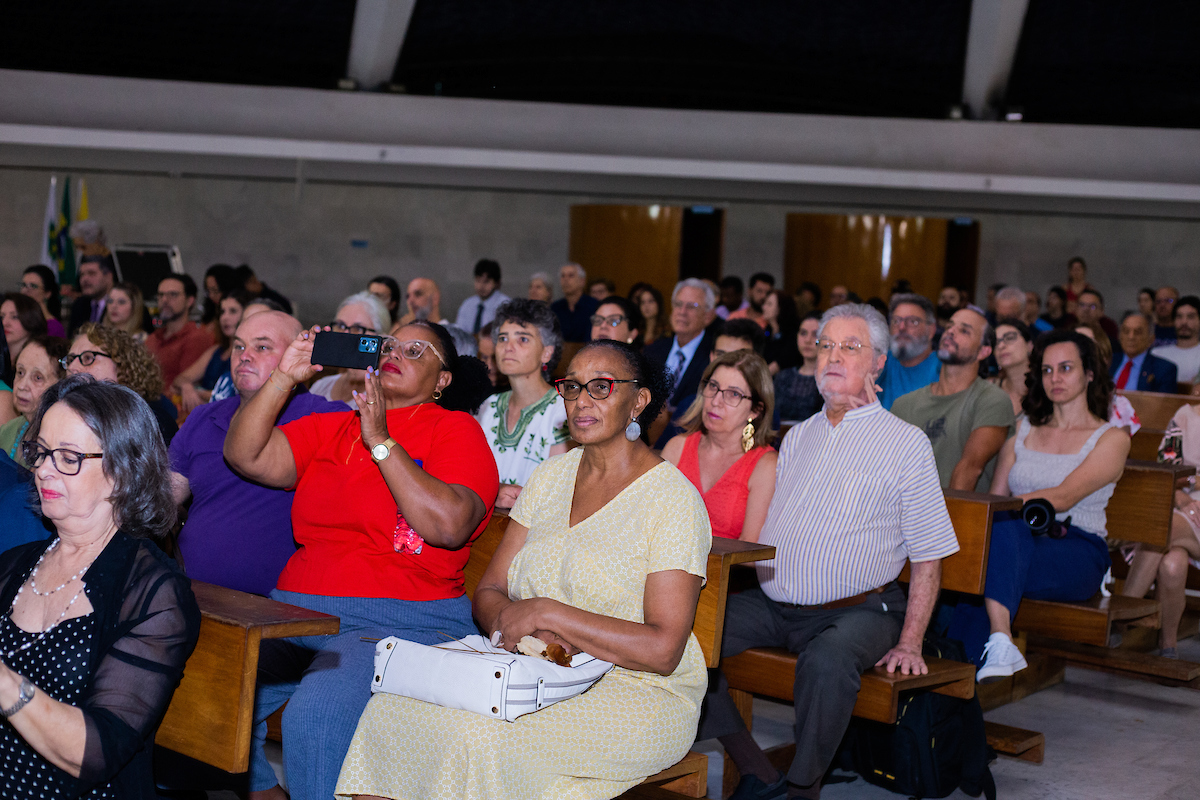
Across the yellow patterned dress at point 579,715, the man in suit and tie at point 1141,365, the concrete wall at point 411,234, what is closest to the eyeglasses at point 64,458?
the yellow patterned dress at point 579,715

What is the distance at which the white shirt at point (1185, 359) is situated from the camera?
24.9 feet

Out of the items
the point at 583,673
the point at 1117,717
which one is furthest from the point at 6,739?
the point at 1117,717

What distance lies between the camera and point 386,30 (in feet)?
39.5

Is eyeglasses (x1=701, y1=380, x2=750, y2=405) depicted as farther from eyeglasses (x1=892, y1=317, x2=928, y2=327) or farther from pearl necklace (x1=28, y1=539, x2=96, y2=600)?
eyeglasses (x1=892, y1=317, x2=928, y2=327)

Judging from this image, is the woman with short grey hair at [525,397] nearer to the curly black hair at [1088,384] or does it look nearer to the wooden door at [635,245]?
the curly black hair at [1088,384]

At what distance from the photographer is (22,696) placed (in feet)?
5.90

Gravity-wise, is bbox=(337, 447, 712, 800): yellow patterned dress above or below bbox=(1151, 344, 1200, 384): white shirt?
below

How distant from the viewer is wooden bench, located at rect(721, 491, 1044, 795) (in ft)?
10.0

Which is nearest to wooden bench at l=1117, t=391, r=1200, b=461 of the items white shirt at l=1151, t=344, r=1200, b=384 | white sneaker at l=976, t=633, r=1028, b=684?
white shirt at l=1151, t=344, r=1200, b=384

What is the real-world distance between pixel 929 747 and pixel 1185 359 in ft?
17.7

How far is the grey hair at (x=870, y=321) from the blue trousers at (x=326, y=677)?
1.39 meters

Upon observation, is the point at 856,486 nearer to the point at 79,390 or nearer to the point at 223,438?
the point at 223,438

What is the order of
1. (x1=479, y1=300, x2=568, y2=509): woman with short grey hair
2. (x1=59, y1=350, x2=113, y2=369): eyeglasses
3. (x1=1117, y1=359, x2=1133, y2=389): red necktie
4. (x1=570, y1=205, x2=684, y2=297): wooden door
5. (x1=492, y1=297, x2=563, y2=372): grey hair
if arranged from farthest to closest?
(x1=570, y1=205, x2=684, y2=297): wooden door, (x1=1117, y1=359, x2=1133, y2=389): red necktie, (x1=492, y1=297, x2=563, y2=372): grey hair, (x1=479, y1=300, x2=568, y2=509): woman with short grey hair, (x1=59, y1=350, x2=113, y2=369): eyeglasses

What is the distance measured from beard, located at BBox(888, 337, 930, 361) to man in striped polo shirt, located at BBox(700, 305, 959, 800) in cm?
219
